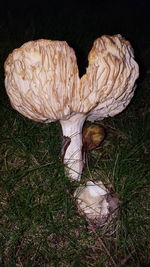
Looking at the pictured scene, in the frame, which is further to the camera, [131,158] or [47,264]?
[131,158]

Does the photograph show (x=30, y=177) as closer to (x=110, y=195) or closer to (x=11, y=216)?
(x=11, y=216)

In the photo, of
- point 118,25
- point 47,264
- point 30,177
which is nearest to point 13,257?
point 47,264

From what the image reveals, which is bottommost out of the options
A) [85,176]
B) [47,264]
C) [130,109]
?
[47,264]

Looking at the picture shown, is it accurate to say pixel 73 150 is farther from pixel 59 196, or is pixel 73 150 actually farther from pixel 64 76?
pixel 64 76

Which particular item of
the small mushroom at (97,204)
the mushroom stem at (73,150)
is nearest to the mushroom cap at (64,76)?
the mushroom stem at (73,150)

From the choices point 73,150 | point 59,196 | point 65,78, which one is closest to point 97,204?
point 59,196

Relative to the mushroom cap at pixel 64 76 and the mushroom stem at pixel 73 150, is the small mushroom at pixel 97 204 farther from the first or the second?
the mushroom cap at pixel 64 76
